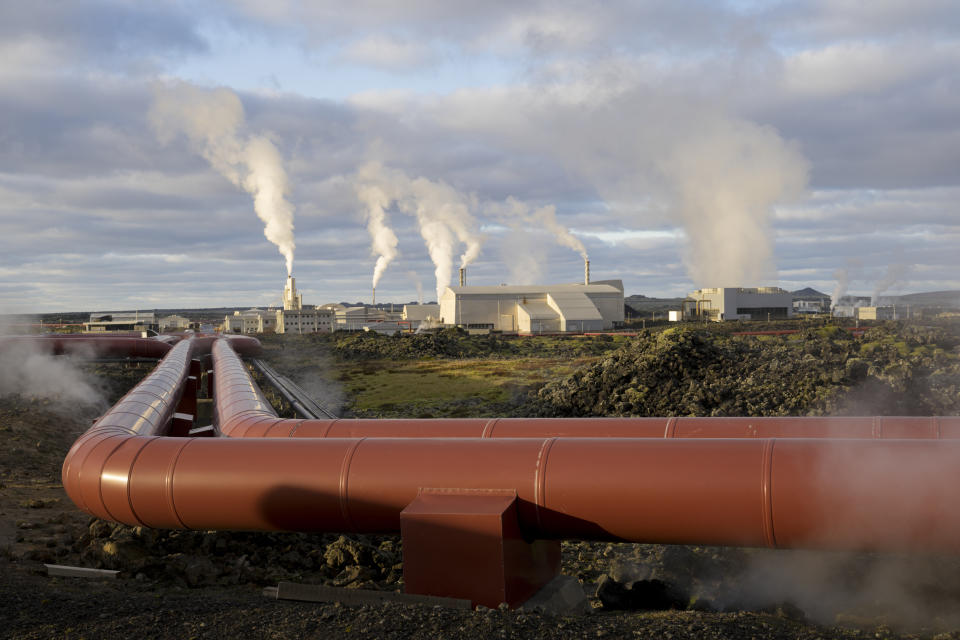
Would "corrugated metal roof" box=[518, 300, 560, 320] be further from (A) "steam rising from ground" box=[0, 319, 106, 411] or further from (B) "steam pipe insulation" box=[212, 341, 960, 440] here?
(B) "steam pipe insulation" box=[212, 341, 960, 440]

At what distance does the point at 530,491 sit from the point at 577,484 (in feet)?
1.99

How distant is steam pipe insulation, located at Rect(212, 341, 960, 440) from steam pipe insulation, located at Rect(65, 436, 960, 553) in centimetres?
256

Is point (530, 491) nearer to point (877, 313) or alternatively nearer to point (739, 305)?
point (739, 305)

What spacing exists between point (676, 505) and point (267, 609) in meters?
4.91

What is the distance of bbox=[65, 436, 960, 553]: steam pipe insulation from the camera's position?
8.48 meters

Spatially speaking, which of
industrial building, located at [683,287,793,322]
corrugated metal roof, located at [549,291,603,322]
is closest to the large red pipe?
corrugated metal roof, located at [549,291,603,322]

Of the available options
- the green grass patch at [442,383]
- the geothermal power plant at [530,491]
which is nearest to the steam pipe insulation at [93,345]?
the green grass patch at [442,383]

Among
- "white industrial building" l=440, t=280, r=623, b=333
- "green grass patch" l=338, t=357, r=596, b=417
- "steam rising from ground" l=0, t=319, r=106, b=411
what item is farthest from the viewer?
"white industrial building" l=440, t=280, r=623, b=333

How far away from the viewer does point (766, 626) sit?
7629mm

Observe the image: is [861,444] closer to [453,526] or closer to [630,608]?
[630,608]

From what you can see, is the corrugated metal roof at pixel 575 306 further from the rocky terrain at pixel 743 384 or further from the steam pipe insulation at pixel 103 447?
the steam pipe insulation at pixel 103 447

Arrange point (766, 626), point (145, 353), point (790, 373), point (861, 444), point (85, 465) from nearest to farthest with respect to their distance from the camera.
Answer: point (766, 626) → point (861, 444) → point (85, 465) → point (790, 373) → point (145, 353)

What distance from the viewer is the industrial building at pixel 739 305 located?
10231 cm

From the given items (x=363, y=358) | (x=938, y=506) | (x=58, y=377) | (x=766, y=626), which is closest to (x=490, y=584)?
(x=766, y=626)
